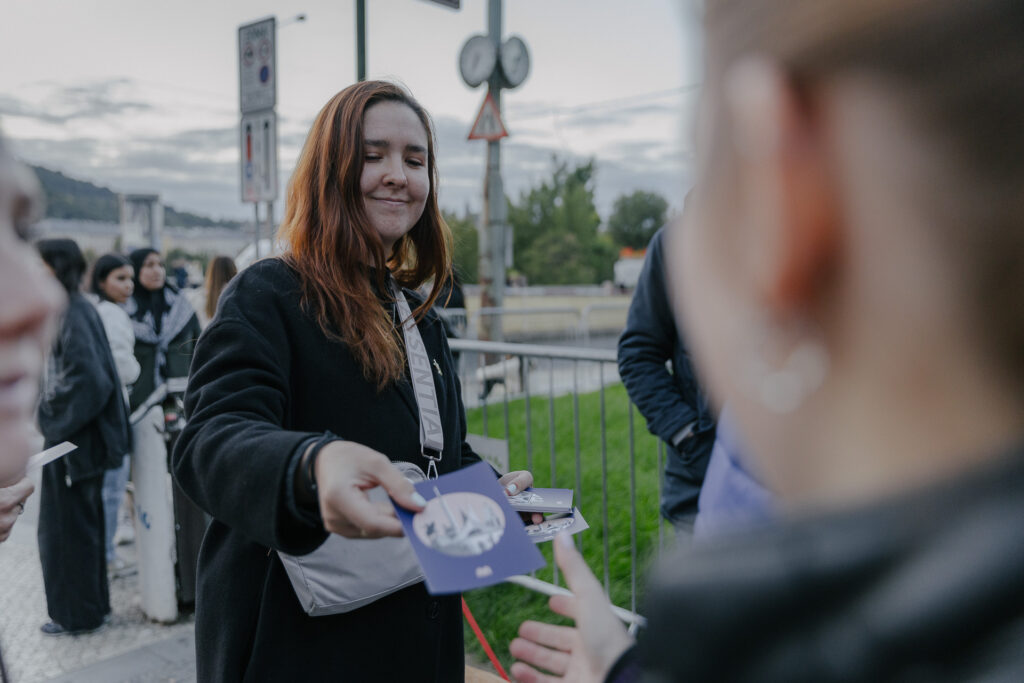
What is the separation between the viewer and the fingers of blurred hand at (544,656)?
96 cm

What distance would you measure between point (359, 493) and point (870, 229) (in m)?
0.85

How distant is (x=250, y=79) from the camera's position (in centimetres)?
598

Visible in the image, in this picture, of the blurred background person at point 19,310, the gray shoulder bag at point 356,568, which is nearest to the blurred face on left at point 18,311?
the blurred background person at point 19,310

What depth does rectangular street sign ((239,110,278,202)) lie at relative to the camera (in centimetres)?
590

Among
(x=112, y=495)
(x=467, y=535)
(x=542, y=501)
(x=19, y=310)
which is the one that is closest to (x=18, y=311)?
(x=19, y=310)

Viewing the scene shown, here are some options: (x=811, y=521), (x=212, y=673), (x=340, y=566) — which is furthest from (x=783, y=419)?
(x=212, y=673)

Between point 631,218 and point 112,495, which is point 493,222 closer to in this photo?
point 112,495

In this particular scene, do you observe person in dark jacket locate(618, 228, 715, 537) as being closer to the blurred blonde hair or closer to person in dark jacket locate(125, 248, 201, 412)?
the blurred blonde hair

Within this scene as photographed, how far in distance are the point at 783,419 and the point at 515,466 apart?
3962 millimetres

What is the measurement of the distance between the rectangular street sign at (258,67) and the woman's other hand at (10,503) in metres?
4.48

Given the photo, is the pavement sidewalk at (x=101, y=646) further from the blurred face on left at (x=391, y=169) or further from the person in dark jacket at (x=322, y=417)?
the blurred face on left at (x=391, y=169)

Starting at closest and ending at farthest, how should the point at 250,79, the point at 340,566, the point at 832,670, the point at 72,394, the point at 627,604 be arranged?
the point at 832,670 → the point at 340,566 → the point at 627,604 → the point at 72,394 → the point at 250,79

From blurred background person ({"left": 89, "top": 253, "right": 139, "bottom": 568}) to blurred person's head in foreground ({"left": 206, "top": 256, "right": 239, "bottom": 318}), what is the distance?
62 centimetres

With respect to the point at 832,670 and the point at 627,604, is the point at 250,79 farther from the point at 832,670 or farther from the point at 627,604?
the point at 832,670
